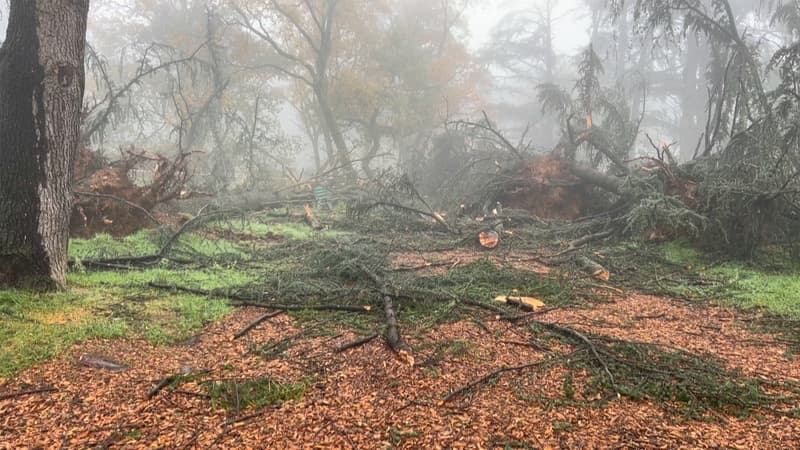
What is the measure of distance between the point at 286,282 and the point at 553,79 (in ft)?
97.6

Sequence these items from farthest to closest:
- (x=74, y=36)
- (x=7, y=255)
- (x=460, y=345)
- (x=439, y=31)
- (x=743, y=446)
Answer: (x=439, y=31), (x=74, y=36), (x=7, y=255), (x=460, y=345), (x=743, y=446)

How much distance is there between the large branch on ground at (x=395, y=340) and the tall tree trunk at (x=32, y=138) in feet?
9.25

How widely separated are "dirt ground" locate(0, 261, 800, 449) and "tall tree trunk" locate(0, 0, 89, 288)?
127cm

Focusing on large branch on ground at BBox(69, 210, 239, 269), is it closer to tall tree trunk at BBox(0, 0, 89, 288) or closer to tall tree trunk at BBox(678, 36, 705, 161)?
Result: tall tree trunk at BBox(0, 0, 89, 288)

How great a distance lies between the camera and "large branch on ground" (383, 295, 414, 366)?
3.18 metres

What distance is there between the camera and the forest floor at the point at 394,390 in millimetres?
2340

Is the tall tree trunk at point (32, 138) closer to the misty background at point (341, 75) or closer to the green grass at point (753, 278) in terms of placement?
the green grass at point (753, 278)

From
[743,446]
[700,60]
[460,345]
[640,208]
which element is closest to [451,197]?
[640,208]

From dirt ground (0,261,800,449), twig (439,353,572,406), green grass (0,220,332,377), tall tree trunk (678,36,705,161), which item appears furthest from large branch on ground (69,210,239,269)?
tall tree trunk (678,36,705,161)

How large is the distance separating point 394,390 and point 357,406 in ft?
0.91

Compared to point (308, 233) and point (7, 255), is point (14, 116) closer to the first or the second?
point (7, 255)

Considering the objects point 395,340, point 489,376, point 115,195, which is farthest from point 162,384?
point 115,195

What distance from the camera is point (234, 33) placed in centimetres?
2028

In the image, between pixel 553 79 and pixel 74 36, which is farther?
pixel 553 79
